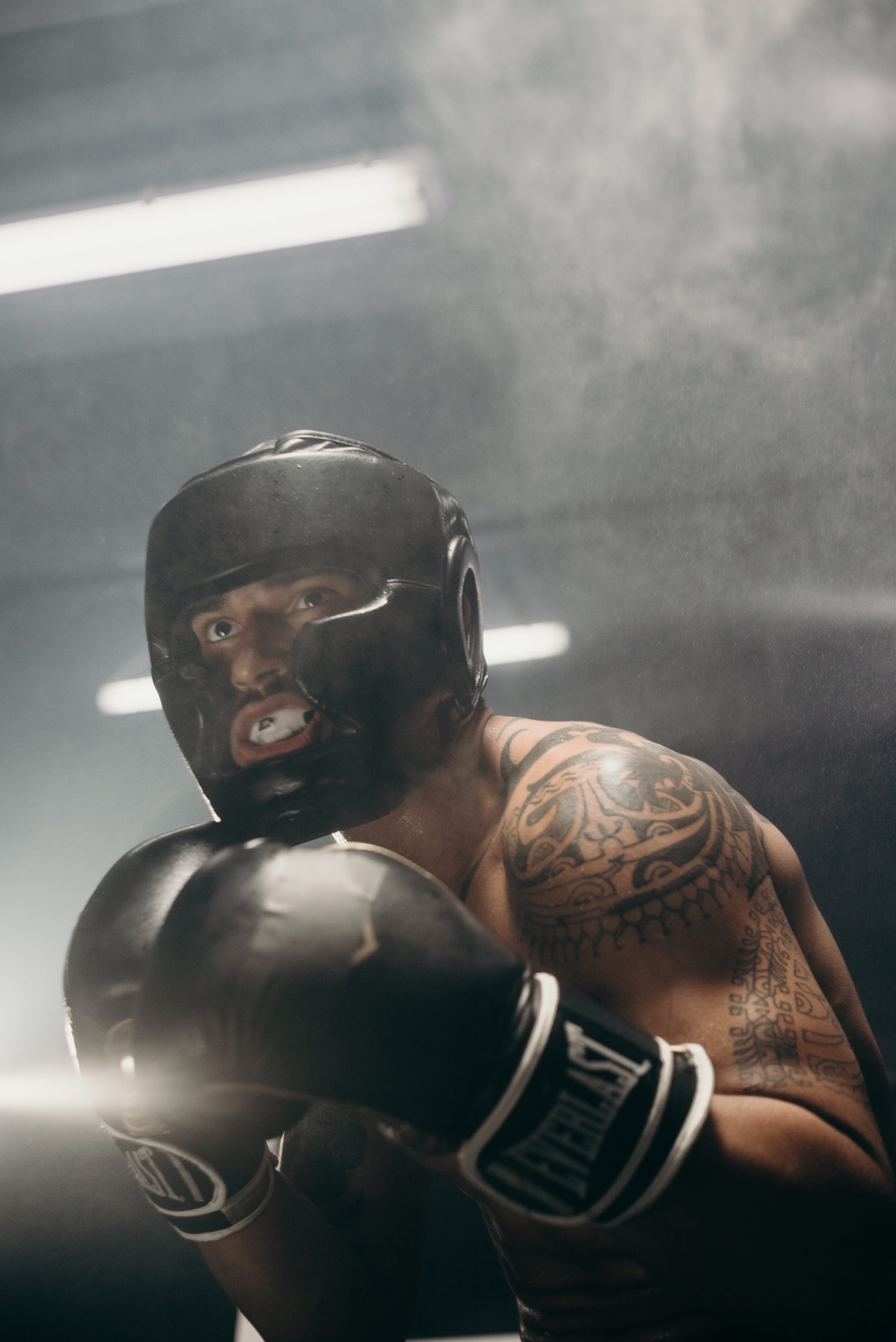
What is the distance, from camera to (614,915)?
106 cm

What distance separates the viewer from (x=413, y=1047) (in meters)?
0.80

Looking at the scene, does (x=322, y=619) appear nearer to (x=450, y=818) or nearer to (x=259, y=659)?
(x=259, y=659)

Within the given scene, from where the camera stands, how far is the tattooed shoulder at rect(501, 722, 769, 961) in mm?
1059

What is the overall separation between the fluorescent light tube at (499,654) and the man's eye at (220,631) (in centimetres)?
73

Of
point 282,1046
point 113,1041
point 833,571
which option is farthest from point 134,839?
point 833,571

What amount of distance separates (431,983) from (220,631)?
83 cm

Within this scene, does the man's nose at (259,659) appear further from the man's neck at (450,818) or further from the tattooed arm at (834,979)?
the tattooed arm at (834,979)

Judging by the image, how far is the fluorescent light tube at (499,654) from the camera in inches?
82.0

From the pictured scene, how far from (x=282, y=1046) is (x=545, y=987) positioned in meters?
0.28

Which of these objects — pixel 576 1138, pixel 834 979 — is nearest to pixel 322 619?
pixel 576 1138

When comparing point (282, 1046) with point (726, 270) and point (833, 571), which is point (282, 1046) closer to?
point (833, 571)

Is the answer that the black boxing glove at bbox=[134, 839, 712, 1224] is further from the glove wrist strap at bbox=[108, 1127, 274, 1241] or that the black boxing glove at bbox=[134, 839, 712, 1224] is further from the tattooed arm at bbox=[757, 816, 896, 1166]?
the tattooed arm at bbox=[757, 816, 896, 1166]

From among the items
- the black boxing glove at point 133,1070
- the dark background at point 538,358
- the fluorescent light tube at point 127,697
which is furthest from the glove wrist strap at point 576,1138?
the fluorescent light tube at point 127,697

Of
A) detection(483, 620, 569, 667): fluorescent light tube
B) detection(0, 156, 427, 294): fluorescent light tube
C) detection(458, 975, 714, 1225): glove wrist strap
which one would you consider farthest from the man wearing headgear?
detection(0, 156, 427, 294): fluorescent light tube
